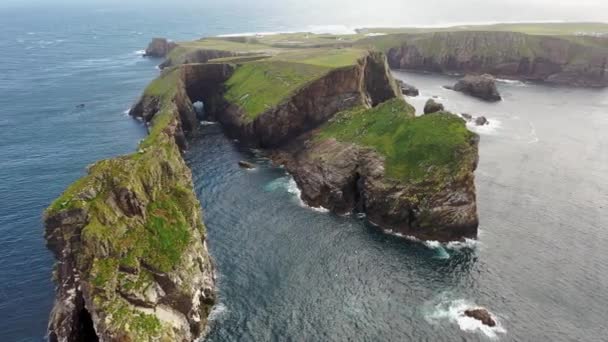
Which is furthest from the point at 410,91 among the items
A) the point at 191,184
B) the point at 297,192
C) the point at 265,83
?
the point at 191,184

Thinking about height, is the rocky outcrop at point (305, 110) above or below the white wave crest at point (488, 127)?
above

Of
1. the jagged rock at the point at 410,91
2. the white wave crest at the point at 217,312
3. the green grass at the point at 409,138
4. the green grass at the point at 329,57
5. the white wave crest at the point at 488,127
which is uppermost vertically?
the green grass at the point at 329,57

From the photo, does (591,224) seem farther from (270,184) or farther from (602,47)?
(602,47)

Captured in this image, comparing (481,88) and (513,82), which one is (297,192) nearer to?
(481,88)

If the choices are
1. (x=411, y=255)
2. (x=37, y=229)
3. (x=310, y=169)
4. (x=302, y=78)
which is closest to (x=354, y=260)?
(x=411, y=255)

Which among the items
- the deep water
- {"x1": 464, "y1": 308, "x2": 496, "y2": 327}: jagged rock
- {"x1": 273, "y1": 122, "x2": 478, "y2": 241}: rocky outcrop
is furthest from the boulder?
{"x1": 464, "y1": 308, "x2": 496, "y2": 327}: jagged rock

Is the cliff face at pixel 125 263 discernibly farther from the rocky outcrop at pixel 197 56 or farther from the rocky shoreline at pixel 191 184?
the rocky outcrop at pixel 197 56

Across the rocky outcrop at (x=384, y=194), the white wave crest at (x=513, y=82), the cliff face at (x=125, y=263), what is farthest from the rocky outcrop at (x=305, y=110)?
the white wave crest at (x=513, y=82)
